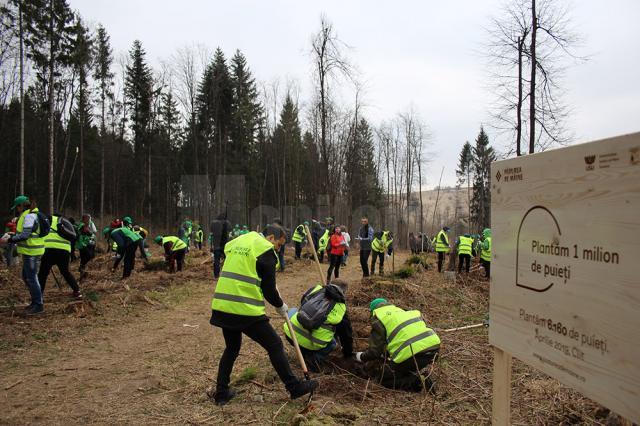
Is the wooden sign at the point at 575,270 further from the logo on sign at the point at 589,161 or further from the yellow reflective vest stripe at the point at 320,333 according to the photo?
the yellow reflective vest stripe at the point at 320,333

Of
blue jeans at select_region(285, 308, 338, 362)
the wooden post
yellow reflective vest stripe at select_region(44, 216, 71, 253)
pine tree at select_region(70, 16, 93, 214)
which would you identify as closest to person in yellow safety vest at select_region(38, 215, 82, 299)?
yellow reflective vest stripe at select_region(44, 216, 71, 253)

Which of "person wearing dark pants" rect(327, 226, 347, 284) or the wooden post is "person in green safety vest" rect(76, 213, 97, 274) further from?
the wooden post

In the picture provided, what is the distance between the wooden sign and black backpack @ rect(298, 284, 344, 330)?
265 cm

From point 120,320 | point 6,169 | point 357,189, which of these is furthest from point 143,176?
point 120,320

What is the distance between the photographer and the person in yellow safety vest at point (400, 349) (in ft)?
14.7

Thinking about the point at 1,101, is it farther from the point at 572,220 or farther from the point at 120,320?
the point at 572,220

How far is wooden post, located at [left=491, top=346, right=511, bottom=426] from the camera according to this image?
7.97 ft

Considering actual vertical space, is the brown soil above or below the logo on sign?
below

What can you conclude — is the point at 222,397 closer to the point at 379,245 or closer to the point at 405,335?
the point at 405,335

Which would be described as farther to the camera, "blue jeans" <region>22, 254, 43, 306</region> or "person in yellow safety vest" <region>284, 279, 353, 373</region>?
"blue jeans" <region>22, 254, 43, 306</region>

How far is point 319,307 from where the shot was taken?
4.91 m

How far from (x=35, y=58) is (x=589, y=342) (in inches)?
1029

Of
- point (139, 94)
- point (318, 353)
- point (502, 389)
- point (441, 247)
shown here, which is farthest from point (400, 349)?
point (139, 94)

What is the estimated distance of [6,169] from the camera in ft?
111
